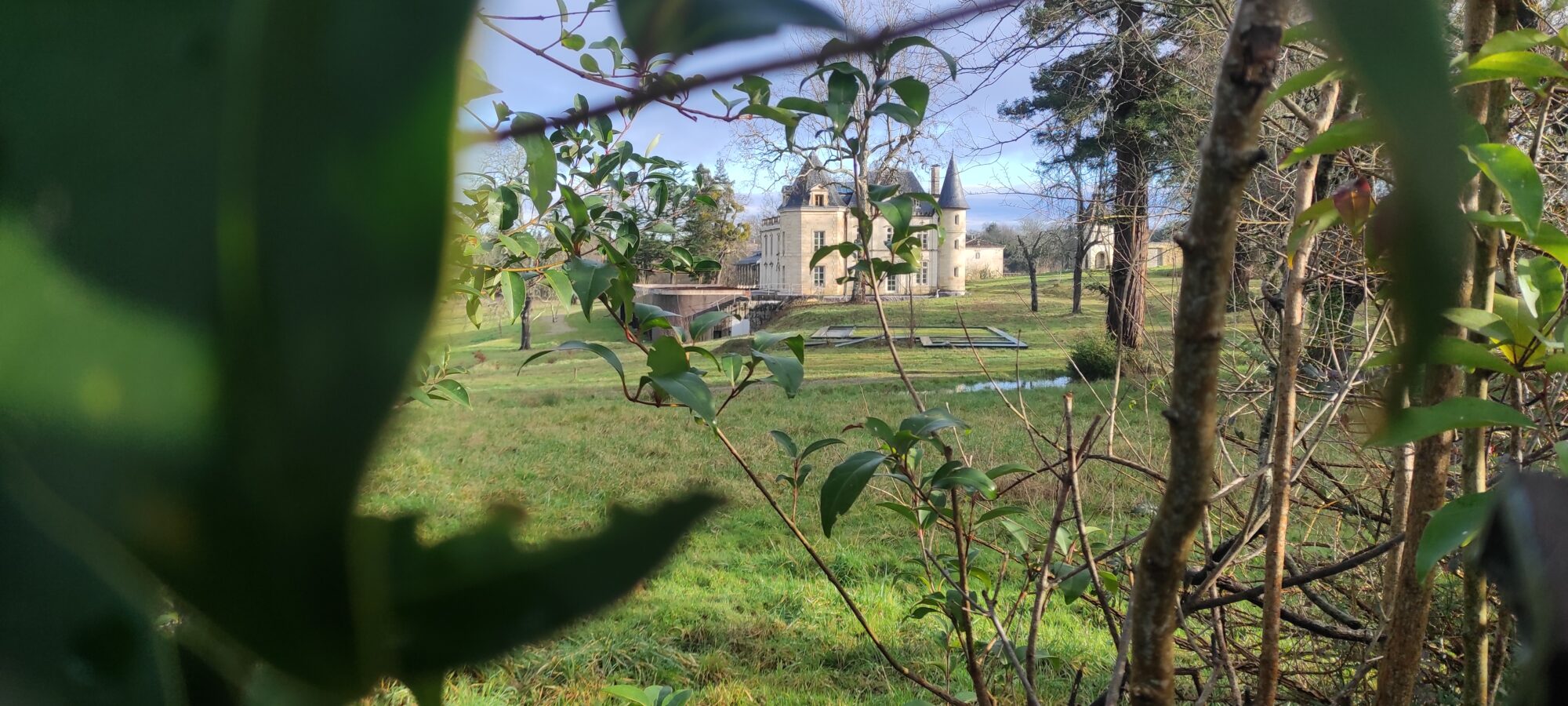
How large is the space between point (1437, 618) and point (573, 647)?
5.59ft

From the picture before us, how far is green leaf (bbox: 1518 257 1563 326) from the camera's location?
556 mm

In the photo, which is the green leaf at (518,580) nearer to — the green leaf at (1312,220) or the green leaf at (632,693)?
the green leaf at (1312,220)

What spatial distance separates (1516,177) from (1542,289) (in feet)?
0.50

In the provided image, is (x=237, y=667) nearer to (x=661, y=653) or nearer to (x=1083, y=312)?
(x=661, y=653)

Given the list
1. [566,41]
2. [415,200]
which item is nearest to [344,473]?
[415,200]

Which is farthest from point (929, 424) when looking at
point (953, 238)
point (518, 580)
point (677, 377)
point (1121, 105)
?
point (953, 238)

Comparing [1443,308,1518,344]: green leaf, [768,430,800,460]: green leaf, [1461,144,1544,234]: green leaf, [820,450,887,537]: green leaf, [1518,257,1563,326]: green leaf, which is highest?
[1461,144,1544,234]: green leaf

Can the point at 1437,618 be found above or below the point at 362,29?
below

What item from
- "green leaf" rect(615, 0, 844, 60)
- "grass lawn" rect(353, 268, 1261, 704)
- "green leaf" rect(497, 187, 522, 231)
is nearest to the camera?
"green leaf" rect(615, 0, 844, 60)

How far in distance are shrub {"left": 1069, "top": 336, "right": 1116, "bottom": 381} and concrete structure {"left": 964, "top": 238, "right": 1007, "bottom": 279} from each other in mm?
7441

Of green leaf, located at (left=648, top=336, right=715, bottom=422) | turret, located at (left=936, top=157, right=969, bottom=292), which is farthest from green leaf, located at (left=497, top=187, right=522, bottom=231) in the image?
turret, located at (left=936, top=157, right=969, bottom=292)

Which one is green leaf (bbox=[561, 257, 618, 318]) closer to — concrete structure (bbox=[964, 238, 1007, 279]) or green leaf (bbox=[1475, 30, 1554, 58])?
green leaf (bbox=[1475, 30, 1554, 58])

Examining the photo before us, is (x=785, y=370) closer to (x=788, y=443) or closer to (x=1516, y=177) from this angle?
(x=788, y=443)

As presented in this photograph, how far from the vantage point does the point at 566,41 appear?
102 cm
